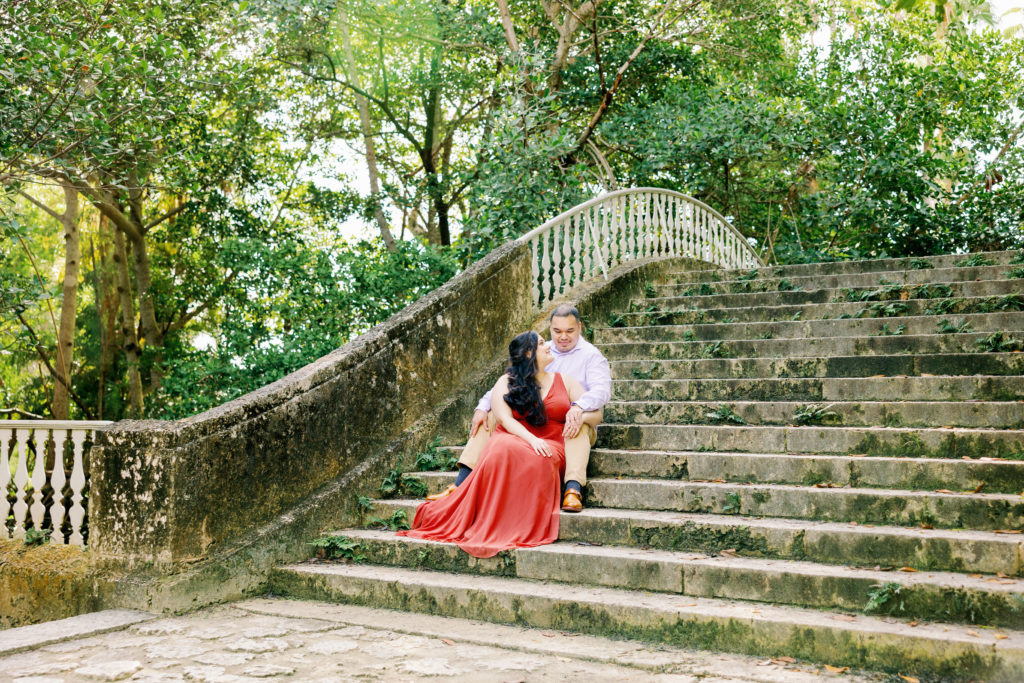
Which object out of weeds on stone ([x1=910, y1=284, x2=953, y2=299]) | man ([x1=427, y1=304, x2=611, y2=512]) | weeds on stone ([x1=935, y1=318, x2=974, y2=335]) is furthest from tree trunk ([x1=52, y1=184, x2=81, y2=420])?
weeds on stone ([x1=935, y1=318, x2=974, y2=335])

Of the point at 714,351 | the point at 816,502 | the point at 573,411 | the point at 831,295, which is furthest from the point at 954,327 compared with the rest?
the point at 573,411

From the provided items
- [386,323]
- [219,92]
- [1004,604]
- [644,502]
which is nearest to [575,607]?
[644,502]

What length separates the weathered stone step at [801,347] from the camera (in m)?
5.59

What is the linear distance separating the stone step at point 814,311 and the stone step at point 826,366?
843 mm

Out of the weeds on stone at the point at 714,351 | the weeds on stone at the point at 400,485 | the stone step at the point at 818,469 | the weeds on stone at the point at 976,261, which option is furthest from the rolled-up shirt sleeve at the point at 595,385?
the weeds on stone at the point at 976,261

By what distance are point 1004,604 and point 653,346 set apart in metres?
3.79

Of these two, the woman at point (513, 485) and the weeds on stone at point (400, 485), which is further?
the weeds on stone at point (400, 485)

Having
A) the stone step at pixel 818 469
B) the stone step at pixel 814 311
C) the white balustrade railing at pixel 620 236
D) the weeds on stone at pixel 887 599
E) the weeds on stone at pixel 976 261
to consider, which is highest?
the white balustrade railing at pixel 620 236

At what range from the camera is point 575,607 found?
369 centimetres

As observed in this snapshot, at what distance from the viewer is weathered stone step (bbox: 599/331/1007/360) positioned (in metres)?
5.59

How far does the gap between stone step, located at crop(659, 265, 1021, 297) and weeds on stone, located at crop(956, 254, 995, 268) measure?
404 mm

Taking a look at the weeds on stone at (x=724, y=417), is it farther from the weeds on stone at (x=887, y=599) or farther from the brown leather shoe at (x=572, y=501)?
the weeds on stone at (x=887, y=599)

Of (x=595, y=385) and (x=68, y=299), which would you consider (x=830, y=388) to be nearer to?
(x=595, y=385)

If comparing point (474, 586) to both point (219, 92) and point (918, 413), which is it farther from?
point (219, 92)
